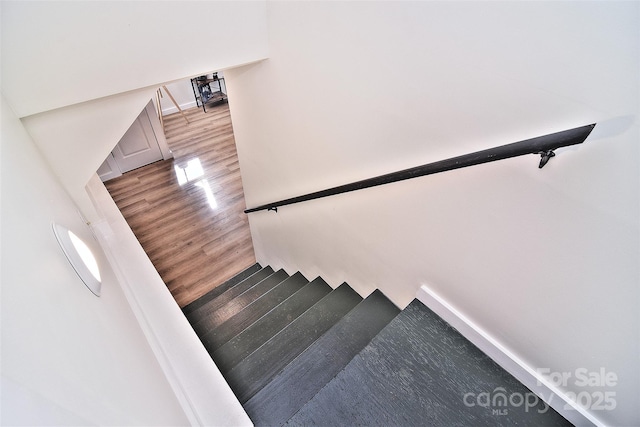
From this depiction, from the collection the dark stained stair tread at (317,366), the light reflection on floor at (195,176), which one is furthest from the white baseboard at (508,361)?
the light reflection on floor at (195,176)

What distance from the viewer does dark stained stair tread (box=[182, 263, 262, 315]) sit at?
3180mm

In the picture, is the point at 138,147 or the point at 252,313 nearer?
the point at 252,313

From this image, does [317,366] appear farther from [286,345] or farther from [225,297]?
[225,297]

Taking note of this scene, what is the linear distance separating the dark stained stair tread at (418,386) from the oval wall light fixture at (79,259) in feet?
3.09

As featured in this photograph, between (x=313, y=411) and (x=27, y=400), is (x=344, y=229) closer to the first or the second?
(x=313, y=411)

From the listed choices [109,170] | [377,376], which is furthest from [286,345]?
[109,170]

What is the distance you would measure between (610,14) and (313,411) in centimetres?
156

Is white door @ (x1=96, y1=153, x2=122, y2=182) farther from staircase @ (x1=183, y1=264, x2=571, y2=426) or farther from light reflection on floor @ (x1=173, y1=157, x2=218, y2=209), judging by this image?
staircase @ (x1=183, y1=264, x2=571, y2=426)

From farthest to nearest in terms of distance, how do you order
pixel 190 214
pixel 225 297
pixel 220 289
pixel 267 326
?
pixel 190 214 → pixel 220 289 → pixel 225 297 → pixel 267 326

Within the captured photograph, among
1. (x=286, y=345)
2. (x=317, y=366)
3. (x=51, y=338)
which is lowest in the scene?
(x=286, y=345)

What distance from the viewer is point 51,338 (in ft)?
2.07

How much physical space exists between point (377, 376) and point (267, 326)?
1077mm

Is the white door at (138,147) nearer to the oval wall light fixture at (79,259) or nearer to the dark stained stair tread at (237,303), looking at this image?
the dark stained stair tread at (237,303)

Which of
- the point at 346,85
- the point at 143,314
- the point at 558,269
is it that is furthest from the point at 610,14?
the point at 143,314
